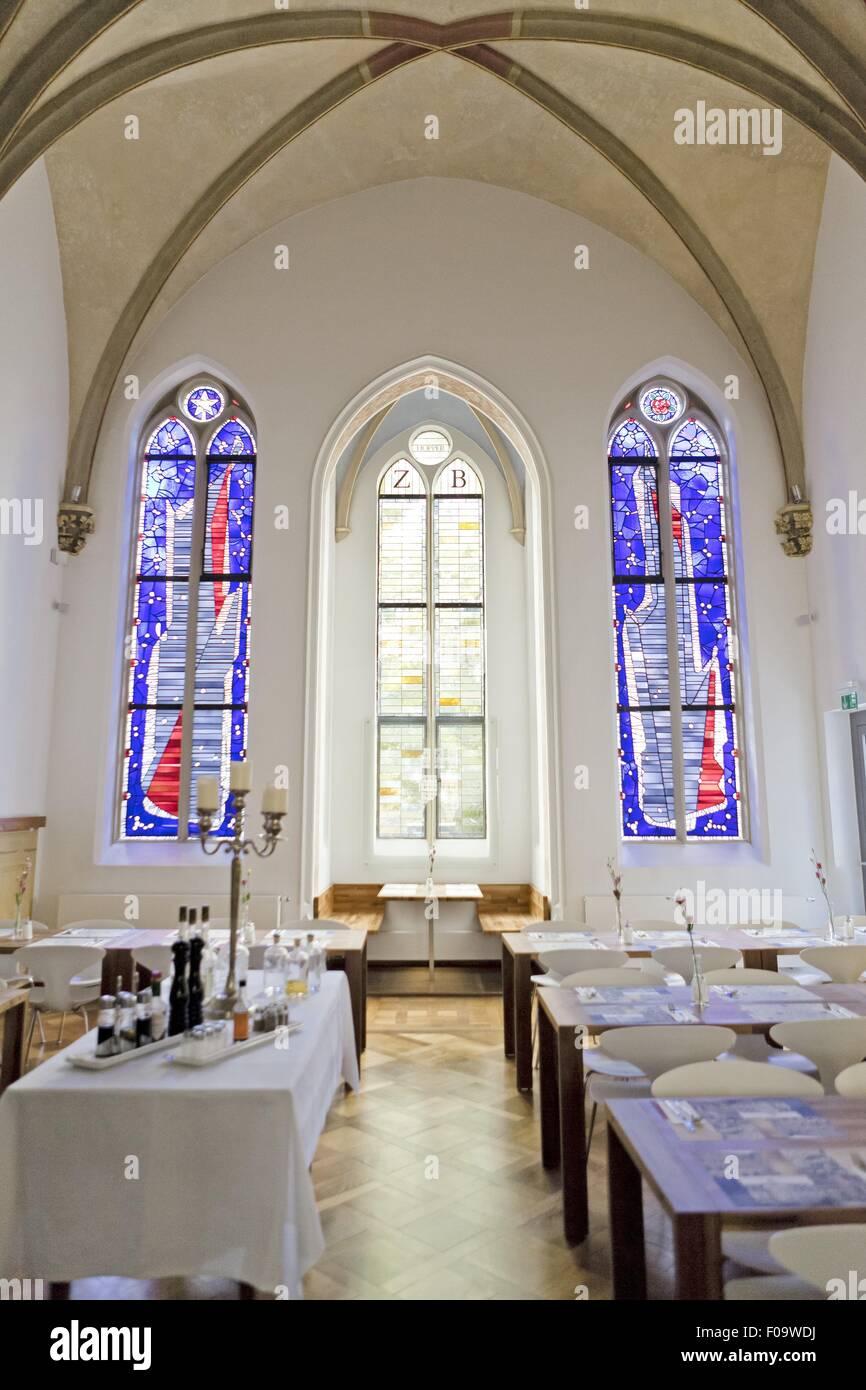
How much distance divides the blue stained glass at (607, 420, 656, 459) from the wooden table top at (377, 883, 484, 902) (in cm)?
465

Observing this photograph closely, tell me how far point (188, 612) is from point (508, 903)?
14.9 ft

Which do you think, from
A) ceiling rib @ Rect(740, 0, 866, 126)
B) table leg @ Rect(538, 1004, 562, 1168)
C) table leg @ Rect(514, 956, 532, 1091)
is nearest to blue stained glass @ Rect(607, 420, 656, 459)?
ceiling rib @ Rect(740, 0, 866, 126)

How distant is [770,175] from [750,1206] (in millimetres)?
7921

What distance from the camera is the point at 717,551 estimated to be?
7.99 metres

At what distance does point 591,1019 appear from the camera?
348cm

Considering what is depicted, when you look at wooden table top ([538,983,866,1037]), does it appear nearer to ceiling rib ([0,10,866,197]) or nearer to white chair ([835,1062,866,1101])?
white chair ([835,1062,866,1101])

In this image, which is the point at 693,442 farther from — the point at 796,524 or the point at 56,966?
the point at 56,966

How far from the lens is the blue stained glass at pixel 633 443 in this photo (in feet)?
26.7

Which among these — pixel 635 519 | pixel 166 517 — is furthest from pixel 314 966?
pixel 635 519

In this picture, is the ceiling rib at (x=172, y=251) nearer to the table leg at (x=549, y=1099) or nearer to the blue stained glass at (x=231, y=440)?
the blue stained glass at (x=231, y=440)

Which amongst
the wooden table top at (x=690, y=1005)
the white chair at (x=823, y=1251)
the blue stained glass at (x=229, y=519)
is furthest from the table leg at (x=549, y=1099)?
the blue stained glass at (x=229, y=519)

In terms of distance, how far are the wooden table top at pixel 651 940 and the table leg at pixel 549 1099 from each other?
0.99 meters

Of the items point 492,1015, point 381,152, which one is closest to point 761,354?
point 381,152

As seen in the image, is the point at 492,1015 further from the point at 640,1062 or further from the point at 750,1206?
the point at 750,1206
